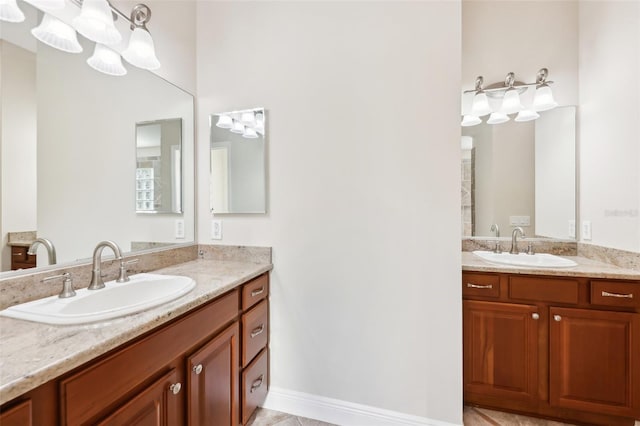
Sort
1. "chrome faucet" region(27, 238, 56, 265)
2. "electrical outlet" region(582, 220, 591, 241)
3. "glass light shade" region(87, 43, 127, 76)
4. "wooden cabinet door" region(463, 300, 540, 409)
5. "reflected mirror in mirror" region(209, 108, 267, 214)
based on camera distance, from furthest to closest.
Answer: "electrical outlet" region(582, 220, 591, 241) → "reflected mirror in mirror" region(209, 108, 267, 214) → "wooden cabinet door" region(463, 300, 540, 409) → "glass light shade" region(87, 43, 127, 76) → "chrome faucet" region(27, 238, 56, 265)

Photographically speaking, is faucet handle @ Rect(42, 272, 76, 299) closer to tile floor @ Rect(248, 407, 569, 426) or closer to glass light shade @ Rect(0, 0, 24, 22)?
glass light shade @ Rect(0, 0, 24, 22)

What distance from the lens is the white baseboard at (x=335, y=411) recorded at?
→ 1.52m

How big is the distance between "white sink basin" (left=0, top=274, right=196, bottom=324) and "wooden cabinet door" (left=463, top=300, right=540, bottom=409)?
1.62m

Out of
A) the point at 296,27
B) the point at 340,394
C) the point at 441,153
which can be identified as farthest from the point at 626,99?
A: the point at 340,394

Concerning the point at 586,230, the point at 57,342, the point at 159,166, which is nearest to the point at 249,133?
the point at 159,166

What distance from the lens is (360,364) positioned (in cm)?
159

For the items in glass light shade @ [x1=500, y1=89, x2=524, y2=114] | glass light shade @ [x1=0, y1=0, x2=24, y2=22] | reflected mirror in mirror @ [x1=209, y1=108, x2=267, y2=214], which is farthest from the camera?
glass light shade @ [x1=500, y1=89, x2=524, y2=114]

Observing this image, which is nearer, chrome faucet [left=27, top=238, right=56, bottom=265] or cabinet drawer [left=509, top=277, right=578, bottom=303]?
chrome faucet [left=27, top=238, right=56, bottom=265]

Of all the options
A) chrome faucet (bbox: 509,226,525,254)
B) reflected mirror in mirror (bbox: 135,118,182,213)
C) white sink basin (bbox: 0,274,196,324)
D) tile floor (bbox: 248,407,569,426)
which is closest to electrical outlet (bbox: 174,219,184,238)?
reflected mirror in mirror (bbox: 135,118,182,213)

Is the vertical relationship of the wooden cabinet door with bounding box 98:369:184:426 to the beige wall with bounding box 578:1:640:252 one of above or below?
below

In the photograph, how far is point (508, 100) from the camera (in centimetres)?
200

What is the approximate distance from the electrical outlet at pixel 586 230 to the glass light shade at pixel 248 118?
2.36 metres

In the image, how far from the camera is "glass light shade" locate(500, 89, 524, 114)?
1989 millimetres

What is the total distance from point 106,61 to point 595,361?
9.71 ft
